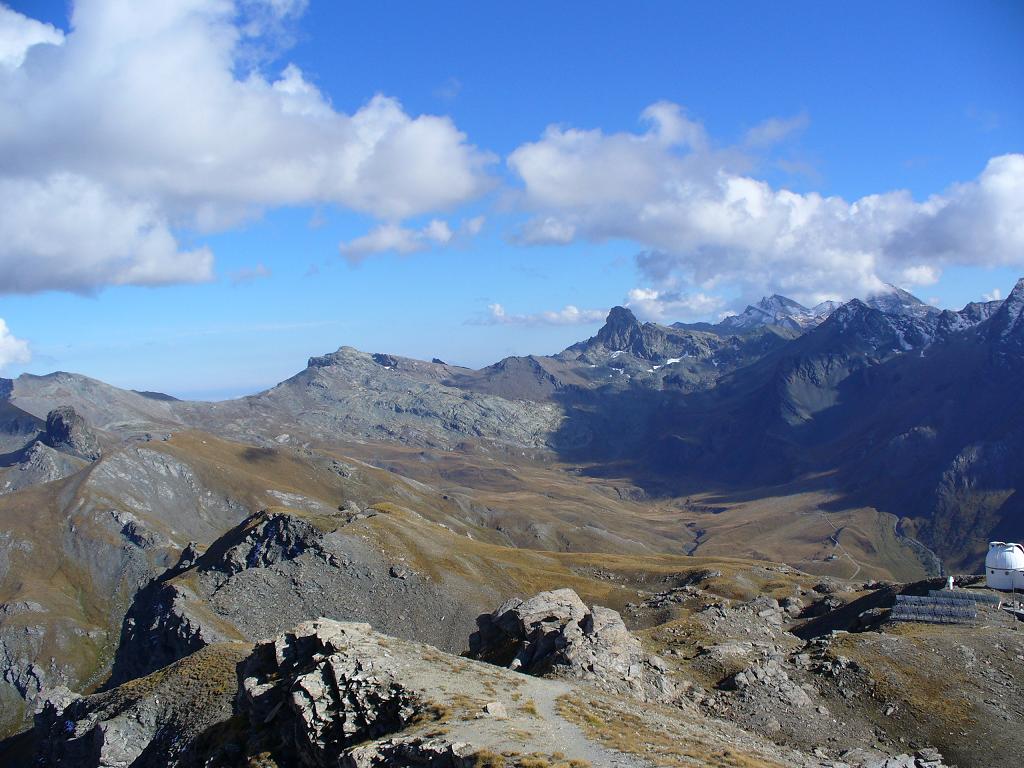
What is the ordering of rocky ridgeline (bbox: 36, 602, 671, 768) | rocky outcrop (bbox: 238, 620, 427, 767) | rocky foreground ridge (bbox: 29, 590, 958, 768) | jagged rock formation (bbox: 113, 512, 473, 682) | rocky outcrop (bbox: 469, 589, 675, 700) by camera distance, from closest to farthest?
rocky foreground ridge (bbox: 29, 590, 958, 768)
rocky ridgeline (bbox: 36, 602, 671, 768)
rocky outcrop (bbox: 238, 620, 427, 767)
rocky outcrop (bbox: 469, 589, 675, 700)
jagged rock formation (bbox: 113, 512, 473, 682)

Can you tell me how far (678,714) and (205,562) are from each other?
11276 centimetres

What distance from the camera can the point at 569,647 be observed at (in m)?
57.1

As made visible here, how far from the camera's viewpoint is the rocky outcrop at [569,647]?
182 ft

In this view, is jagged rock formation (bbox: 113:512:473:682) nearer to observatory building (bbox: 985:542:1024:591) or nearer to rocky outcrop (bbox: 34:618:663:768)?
rocky outcrop (bbox: 34:618:663:768)

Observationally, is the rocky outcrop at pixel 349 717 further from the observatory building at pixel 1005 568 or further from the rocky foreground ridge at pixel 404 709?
the observatory building at pixel 1005 568

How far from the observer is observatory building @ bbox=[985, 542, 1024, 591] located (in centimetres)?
8956

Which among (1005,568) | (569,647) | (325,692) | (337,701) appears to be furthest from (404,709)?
(1005,568)

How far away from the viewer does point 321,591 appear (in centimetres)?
12350

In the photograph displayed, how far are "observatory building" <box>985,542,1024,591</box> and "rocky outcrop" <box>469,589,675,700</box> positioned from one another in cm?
5284

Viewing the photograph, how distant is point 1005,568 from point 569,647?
63.3 meters

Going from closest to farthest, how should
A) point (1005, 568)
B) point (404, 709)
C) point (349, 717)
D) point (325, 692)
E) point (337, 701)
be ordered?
point (404, 709) → point (349, 717) → point (337, 701) → point (325, 692) → point (1005, 568)

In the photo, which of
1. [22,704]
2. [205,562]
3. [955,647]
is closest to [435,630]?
[205,562]

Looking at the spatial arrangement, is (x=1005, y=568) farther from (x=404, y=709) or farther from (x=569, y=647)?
(x=404, y=709)

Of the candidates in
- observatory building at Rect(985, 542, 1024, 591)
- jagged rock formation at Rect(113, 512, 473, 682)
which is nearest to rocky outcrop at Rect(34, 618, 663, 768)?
jagged rock formation at Rect(113, 512, 473, 682)
